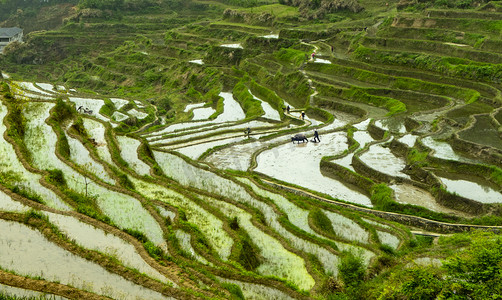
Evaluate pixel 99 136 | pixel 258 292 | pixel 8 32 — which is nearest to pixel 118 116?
pixel 99 136

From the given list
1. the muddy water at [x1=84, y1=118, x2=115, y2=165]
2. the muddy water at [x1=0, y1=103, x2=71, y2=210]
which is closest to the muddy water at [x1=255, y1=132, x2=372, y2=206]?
the muddy water at [x1=84, y1=118, x2=115, y2=165]

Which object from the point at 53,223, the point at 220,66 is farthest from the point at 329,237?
the point at 220,66

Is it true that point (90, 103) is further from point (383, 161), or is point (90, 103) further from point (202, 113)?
point (383, 161)

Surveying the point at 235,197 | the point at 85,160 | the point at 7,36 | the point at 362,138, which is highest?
the point at 7,36

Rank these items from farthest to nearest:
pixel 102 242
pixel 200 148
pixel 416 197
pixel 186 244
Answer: pixel 200 148, pixel 416 197, pixel 186 244, pixel 102 242

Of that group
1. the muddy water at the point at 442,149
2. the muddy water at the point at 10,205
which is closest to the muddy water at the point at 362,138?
the muddy water at the point at 442,149

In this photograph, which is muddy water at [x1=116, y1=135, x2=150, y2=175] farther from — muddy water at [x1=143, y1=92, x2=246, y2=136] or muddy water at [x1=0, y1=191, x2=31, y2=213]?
muddy water at [x1=143, y1=92, x2=246, y2=136]
